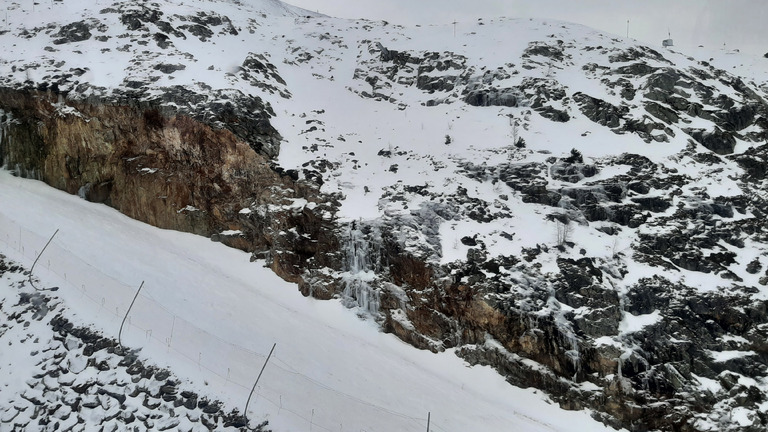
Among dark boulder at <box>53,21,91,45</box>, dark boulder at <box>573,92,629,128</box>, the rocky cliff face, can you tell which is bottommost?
the rocky cliff face

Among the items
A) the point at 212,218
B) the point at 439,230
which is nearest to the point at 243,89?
the point at 212,218

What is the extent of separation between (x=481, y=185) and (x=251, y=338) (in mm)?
12642

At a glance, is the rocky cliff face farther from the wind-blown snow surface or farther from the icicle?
the wind-blown snow surface

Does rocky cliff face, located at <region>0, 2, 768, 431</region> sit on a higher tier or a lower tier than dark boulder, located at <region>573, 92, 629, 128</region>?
lower

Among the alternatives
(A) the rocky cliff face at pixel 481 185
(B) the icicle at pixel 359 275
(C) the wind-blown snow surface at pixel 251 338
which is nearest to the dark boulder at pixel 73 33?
(A) the rocky cliff face at pixel 481 185

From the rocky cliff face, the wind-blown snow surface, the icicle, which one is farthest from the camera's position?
the icicle

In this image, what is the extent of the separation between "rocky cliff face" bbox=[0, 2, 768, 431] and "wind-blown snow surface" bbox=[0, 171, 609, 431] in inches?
38.7

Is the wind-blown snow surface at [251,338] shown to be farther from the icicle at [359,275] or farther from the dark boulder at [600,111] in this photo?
the dark boulder at [600,111]

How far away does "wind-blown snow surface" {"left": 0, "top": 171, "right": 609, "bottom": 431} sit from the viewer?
15.2 metres

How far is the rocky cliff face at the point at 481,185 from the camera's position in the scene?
55.9ft

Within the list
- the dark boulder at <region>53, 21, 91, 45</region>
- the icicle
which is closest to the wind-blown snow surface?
the icicle

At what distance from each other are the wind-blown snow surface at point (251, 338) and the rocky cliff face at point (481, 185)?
3.22 feet

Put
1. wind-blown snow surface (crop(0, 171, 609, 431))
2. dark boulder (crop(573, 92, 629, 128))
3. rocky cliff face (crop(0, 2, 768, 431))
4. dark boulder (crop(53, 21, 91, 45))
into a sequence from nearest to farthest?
wind-blown snow surface (crop(0, 171, 609, 431)), rocky cliff face (crop(0, 2, 768, 431)), dark boulder (crop(573, 92, 629, 128)), dark boulder (crop(53, 21, 91, 45))

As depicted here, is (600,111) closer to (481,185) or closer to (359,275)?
Answer: (481,185)
